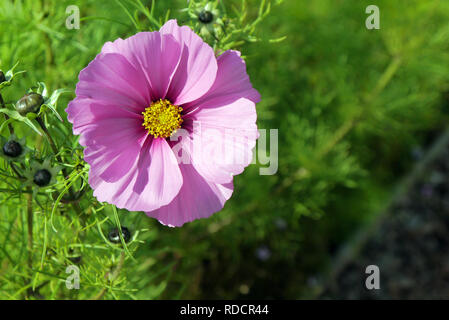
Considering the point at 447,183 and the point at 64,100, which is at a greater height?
the point at 447,183

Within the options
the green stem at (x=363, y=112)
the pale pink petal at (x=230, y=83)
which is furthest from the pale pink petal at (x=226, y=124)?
the green stem at (x=363, y=112)

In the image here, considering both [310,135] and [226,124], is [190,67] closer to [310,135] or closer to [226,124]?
[226,124]

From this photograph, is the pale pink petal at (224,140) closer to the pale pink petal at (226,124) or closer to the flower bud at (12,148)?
the pale pink petal at (226,124)

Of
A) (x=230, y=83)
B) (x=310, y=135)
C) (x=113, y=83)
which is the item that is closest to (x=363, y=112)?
(x=310, y=135)

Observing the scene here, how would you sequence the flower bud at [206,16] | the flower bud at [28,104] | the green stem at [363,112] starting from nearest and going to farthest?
1. the flower bud at [28,104]
2. the flower bud at [206,16]
3. the green stem at [363,112]
